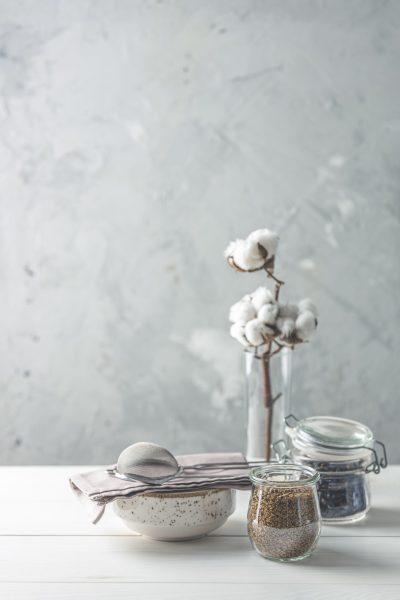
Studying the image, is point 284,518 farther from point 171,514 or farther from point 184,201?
point 184,201

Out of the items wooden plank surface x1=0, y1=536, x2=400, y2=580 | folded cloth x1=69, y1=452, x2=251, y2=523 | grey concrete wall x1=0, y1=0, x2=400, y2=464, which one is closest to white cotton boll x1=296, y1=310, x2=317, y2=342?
folded cloth x1=69, y1=452, x2=251, y2=523

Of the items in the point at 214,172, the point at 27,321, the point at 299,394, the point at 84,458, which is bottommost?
the point at 84,458

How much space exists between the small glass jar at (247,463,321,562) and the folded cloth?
0.09 meters

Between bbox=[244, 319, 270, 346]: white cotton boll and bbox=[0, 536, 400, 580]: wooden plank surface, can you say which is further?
bbox=[244, 319, 270, 346]: white cotton boll

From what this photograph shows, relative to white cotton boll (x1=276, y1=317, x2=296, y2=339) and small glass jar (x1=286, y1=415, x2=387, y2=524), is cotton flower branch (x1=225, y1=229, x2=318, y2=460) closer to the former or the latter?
white cotton boll (x1=276, y1=317, x2=296, y2=339)

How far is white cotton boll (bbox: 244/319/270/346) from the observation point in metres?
1.29

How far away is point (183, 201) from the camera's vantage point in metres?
2.20

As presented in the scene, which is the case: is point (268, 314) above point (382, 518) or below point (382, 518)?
above

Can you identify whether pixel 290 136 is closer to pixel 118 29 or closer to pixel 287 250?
pixel 287 250

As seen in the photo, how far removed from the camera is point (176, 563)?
1.01 metres

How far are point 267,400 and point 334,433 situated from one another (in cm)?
17

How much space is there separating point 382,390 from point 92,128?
115 cm

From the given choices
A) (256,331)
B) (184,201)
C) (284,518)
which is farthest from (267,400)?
(184,201)

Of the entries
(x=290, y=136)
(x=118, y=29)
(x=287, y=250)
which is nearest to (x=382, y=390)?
(x=287, y=250)
